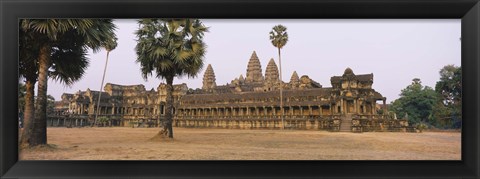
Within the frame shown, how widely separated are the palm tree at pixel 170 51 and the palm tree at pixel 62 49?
7.97 ft

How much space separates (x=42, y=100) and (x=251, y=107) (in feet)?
50.4

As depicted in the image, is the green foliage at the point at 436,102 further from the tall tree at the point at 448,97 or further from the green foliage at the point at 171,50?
the green foliage at the point at 171,50

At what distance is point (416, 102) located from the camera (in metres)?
12.0

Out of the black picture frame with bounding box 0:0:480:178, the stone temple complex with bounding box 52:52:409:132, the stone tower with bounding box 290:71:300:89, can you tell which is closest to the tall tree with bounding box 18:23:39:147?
the black picture frame with bounding box 0:0:480:178

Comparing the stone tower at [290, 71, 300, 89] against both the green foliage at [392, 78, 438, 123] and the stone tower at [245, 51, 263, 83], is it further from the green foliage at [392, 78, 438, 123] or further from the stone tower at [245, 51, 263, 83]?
the green foliage at [392, 78, 438, 123]

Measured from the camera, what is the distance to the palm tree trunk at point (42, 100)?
29.9 feet

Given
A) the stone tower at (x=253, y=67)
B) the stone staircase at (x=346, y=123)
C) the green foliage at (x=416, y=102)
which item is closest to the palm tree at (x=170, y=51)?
the stone tower at (x=253, y=67)

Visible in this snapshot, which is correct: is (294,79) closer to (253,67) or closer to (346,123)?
(253,67)
